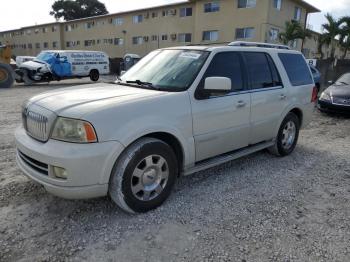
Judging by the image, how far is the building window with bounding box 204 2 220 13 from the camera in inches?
1069

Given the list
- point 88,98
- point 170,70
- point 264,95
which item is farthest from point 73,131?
point 264,95

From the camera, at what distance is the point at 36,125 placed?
318 cm

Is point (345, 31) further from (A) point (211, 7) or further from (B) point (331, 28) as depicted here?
(A) point (211, 7)

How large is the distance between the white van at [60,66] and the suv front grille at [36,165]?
52.8 feet

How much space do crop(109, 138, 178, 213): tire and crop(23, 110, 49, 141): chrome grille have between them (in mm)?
780

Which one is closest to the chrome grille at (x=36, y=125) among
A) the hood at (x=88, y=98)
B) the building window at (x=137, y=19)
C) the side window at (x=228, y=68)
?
the hood at (x=88, y=98)

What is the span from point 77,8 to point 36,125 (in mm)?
61534

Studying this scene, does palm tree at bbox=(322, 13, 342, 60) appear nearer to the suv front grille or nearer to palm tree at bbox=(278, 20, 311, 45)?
palm tree at bbox=(278, 20, 311, 45)

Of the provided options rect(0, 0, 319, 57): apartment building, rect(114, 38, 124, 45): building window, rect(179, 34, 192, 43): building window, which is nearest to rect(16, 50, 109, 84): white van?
rect(0, 0, 319, 57): apartment building

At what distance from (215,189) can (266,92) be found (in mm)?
1699

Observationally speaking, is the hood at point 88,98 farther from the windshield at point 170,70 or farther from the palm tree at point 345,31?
the palm tree at point 345,31

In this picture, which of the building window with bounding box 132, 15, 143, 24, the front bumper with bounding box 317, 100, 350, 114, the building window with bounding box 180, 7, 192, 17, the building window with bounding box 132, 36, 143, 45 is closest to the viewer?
the front bumper with bounding box 317, 100, 350, 114

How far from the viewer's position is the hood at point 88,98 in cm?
305

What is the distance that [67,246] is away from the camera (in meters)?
2.84
